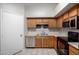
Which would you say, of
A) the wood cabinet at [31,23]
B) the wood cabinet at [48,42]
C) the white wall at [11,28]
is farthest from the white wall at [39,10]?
the wood cabinet at [48,42]

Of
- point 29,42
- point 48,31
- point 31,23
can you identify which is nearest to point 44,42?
point 29,42

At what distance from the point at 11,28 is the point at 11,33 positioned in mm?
170

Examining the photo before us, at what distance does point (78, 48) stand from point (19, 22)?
3.16 meters

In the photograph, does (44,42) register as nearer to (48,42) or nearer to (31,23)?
(48,42)

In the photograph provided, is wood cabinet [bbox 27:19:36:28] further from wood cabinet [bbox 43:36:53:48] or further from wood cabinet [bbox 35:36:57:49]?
wood cabinet [bbox 43:36:53:48]

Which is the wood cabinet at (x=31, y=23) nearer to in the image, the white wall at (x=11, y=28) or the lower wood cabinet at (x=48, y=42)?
the lower wood cabinet at (x=48, y=42)

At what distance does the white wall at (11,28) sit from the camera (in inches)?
170

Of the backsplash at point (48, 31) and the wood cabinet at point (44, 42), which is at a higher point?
the backsplash at point (48, 31)

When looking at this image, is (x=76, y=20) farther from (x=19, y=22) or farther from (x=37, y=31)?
(x=37, y=31)

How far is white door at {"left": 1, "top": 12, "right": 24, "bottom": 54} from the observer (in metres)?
4.32

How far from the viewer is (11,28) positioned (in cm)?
473

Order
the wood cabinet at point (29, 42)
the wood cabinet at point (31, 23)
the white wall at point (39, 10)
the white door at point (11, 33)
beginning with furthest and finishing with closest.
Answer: the wood cabinet at point (31, 23), the white wall at point (39, 10), the wood cabinet at point (29, 42), the white door at point (11, 33)

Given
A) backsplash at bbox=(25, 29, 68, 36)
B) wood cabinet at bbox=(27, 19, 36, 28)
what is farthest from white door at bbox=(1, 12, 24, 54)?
backsplash at bbox=(25, 29, 68, 36)

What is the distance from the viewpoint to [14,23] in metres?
4.91
